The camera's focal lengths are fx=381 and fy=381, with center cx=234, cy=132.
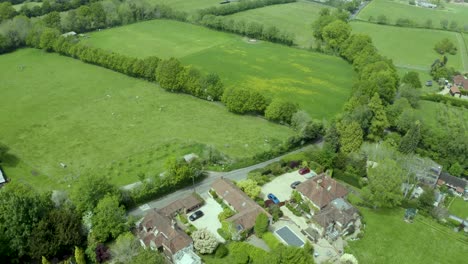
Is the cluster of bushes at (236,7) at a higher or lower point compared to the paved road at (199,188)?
higher

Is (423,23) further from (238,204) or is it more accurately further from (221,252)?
(221,252)

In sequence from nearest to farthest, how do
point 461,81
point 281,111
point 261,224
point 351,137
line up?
point 261,224
point 351,137
point 281,111
point 461,81

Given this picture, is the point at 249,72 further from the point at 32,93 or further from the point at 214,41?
the point at 32,93

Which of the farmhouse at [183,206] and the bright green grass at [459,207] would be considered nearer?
the farmhouse at [183,206]

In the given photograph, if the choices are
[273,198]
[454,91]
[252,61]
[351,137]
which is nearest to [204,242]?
[273,198]

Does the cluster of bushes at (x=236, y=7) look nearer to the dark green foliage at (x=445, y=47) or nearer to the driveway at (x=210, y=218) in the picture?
the dark green foliage at (x=445, y=47)

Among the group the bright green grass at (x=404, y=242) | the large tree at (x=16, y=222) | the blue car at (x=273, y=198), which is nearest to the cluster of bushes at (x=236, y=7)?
the blue car at (x=273, y=198)
